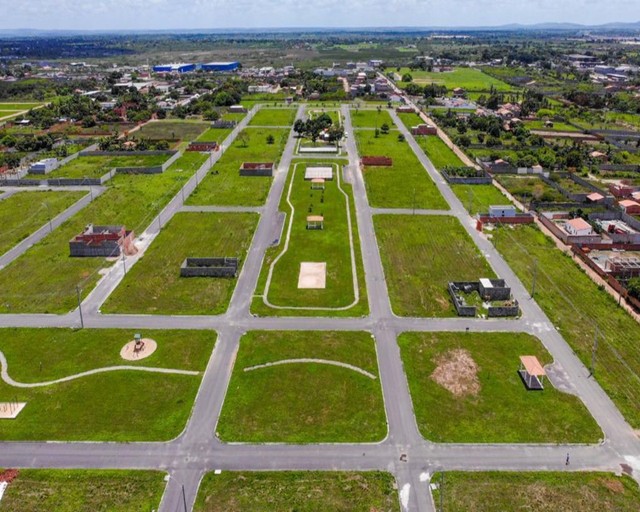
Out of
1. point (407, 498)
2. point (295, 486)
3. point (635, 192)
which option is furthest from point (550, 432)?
point (635, 192)

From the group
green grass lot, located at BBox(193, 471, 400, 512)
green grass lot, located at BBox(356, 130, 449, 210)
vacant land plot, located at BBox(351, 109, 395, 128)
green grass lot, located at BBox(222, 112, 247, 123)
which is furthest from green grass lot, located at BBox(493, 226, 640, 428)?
green grass lot, located at BBox(222, 112, 247, 123)

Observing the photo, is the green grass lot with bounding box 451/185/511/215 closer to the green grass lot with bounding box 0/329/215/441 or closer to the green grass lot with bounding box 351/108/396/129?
the green grass lot with bounding box 0/329/215/441

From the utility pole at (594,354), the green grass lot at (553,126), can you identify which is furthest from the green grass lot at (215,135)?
the utility pole at (594,354)

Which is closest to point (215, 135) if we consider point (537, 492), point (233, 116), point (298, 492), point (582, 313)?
point (233, 116)

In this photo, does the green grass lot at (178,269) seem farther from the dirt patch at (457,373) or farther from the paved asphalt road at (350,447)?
the dirt patch at (457,373)

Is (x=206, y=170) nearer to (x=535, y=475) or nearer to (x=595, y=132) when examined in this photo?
(x=535, y=475)

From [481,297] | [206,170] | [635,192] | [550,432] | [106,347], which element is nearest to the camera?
[550,432]

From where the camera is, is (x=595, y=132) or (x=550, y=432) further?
(x=595, y=132)
